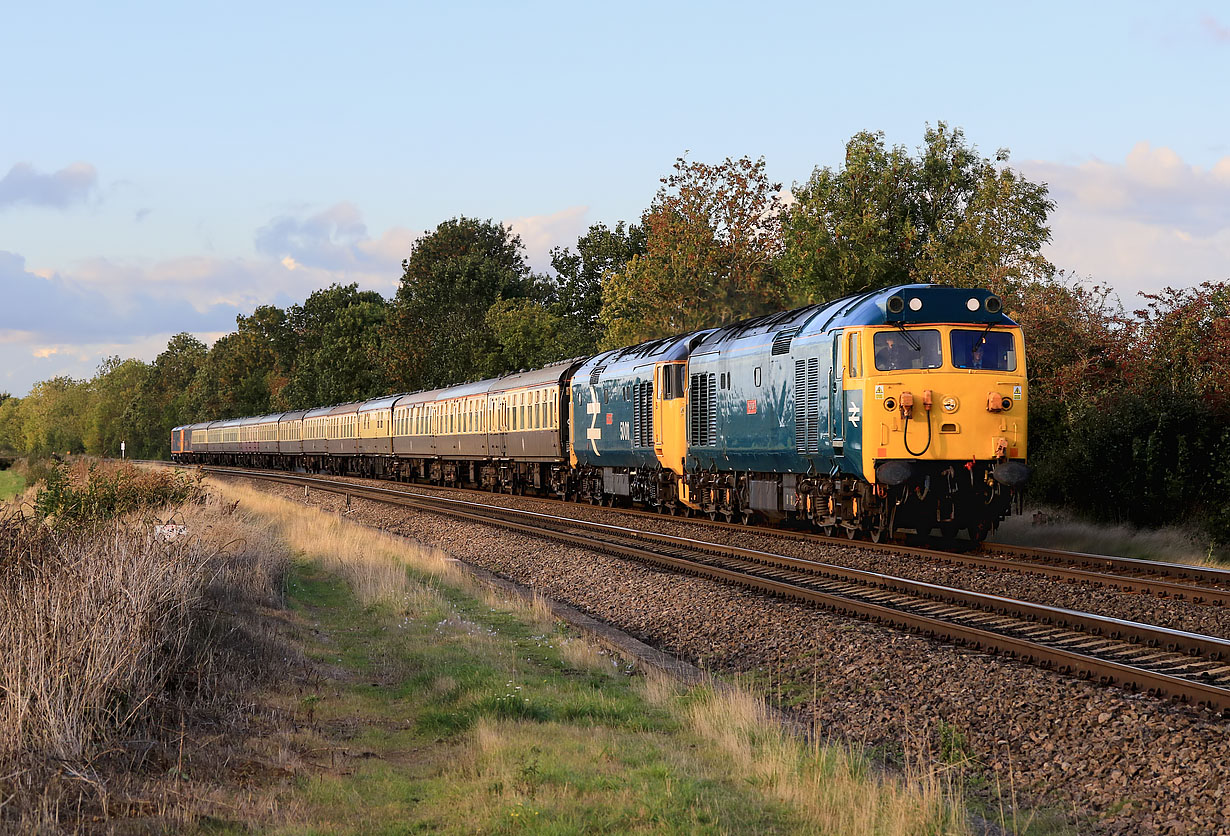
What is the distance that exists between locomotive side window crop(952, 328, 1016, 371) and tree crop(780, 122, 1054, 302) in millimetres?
23581

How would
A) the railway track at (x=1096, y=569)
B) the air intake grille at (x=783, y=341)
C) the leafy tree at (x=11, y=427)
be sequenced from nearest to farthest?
the railway track at (x=1096, y=569) < the air intake grille at (x=783, y=341) < the leafy tree at (x=11, y=427)

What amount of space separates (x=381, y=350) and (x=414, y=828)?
95.5 m

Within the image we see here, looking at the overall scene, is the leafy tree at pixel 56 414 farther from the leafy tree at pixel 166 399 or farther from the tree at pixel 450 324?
the tree at pixel 450 324

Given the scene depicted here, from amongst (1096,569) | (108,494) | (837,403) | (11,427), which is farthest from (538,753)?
(11,427)

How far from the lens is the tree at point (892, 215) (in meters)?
40.9

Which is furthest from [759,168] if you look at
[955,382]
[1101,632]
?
[1101,632]

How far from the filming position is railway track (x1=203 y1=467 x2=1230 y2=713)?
29.6 ft

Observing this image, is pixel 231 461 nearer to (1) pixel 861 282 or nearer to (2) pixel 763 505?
Answer: (1) pixel 861 282

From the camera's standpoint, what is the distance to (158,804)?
20.1ft

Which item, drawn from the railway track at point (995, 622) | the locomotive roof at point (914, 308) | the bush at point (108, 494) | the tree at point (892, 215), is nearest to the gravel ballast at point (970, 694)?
the railway track at point (995, 622)

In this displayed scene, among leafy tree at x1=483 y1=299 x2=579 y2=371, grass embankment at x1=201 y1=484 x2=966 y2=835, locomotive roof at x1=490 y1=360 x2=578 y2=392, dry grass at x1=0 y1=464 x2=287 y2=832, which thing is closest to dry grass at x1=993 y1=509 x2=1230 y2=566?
grass embankment at x1=201 y1=484 x2=966 y2=835

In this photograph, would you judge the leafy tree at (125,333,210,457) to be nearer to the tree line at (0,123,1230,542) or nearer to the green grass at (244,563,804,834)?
the tree line at (0,123,1230,542)

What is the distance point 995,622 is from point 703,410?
1183 cm

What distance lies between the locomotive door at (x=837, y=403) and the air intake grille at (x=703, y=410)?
482cm
